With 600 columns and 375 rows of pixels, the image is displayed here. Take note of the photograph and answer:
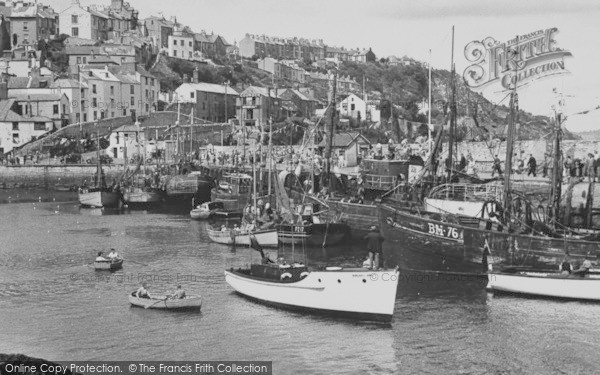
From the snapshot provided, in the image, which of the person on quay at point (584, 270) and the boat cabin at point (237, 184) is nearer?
the person on quay at point (584, 270)

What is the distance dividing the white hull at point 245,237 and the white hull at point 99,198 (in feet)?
98.0

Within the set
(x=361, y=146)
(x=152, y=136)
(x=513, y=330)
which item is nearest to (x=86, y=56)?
(x=152, y=136)

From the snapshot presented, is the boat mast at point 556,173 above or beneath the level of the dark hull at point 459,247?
above

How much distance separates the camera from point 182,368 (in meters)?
27.8

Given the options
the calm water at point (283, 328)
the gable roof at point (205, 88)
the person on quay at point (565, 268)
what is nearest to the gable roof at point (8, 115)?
the gable roof at point (205, 88)

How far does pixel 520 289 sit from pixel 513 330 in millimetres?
5514

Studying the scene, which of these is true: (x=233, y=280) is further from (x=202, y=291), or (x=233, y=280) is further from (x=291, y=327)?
(x=291, y=327)

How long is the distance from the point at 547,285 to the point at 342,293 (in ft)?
30.1

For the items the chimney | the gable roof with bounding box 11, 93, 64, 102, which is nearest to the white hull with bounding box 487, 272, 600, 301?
the gable roof with bounding box 11, 93, 64, 102

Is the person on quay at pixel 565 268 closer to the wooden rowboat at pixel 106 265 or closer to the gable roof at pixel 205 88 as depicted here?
the wooden rowboat at pixel 106 265

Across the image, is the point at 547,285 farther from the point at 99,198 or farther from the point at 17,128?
the point at 17,128

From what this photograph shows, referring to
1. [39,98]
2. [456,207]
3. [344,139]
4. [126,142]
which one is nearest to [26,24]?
[39,98]

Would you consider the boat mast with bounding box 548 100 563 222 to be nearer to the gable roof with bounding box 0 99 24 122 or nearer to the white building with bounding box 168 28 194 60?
the gable roof with bounding box 0 99 24 122

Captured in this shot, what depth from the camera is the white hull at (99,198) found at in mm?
85062
